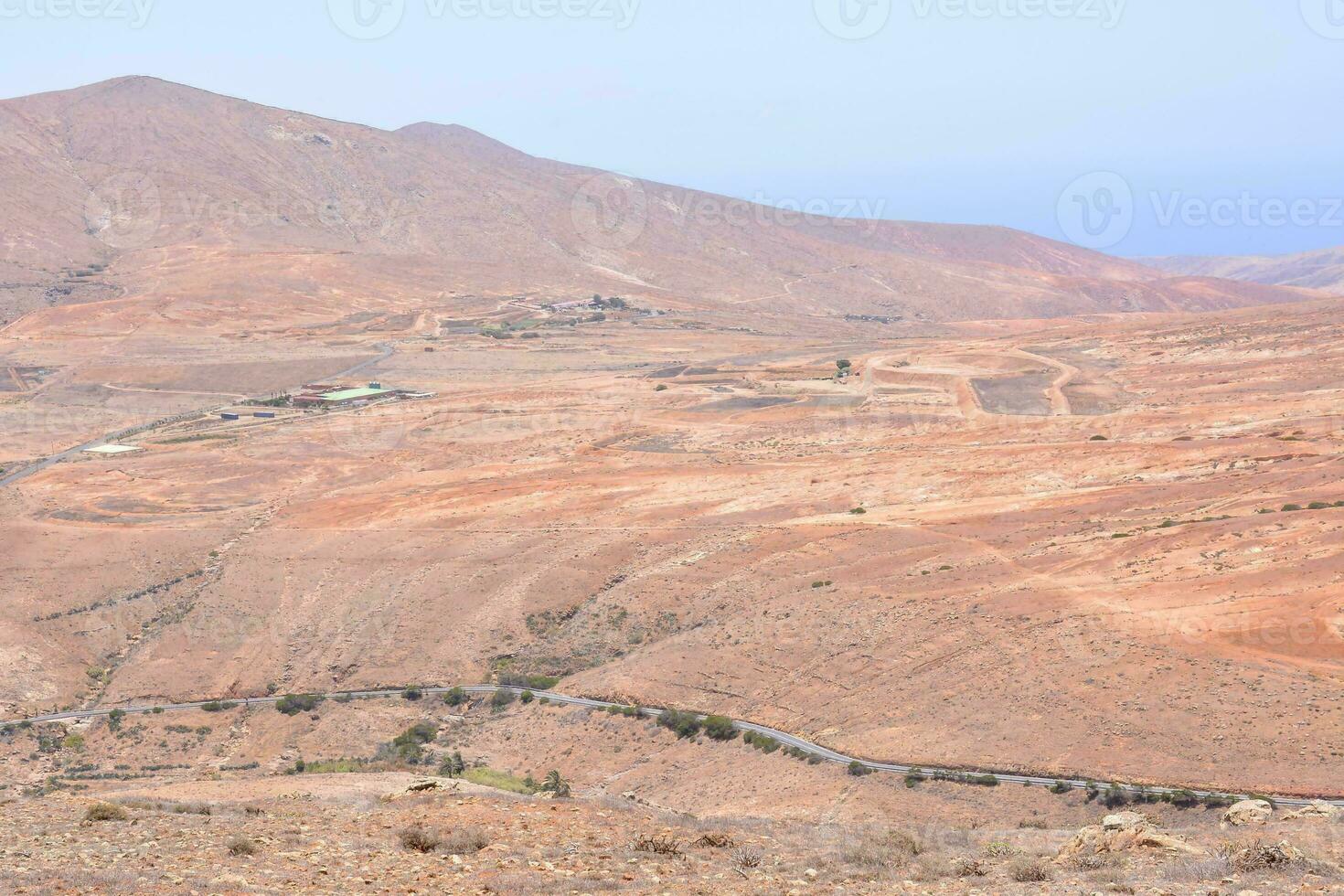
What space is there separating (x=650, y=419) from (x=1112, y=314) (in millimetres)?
93983

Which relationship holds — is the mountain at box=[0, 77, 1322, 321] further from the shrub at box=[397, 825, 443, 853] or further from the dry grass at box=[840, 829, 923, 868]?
the dry grass at box=[840, 829, 923, 868]

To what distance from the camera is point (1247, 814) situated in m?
17.1

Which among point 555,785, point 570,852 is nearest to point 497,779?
point 555,785

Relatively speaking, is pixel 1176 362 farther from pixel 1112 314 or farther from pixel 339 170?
pixel 339 170

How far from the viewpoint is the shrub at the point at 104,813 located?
49.7ft

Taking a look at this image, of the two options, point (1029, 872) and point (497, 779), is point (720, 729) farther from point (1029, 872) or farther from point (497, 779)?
point (1029, 872)

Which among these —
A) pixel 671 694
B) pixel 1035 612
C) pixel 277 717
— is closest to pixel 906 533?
pixel 1035 612

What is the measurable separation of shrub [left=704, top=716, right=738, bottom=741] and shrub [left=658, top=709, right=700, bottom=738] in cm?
29

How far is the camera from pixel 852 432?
60188 millimetres

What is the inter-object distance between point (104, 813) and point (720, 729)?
46.2 ft
